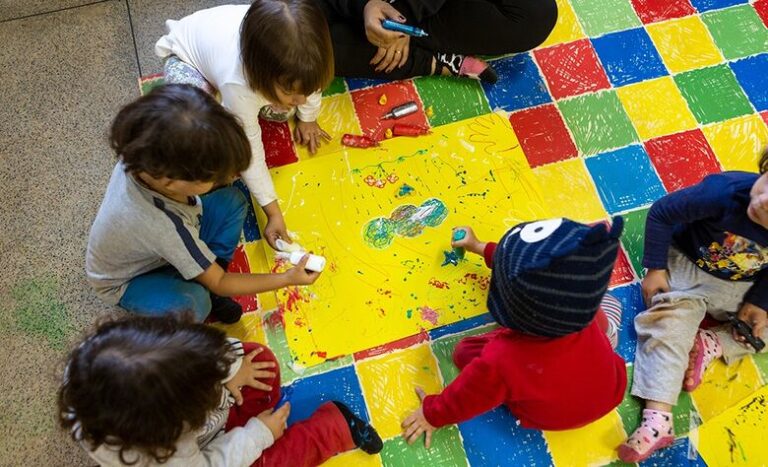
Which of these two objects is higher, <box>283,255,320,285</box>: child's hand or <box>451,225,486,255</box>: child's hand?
<box>283,255,320,285</box>: child's hand

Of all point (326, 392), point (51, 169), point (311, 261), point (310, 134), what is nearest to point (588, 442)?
point (326, 392)

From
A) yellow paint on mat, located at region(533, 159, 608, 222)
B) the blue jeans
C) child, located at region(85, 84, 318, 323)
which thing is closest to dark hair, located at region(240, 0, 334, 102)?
child, located at region(85, 84, 318, 323)

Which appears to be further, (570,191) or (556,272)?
(570,191)

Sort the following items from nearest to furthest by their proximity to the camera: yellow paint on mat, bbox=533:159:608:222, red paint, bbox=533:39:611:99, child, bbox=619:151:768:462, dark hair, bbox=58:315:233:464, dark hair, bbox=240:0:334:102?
1. dark hair, bbox=58:315:233:464
2. dark hair, bbox=240:0:334:102
3. child, bbox=619:151:768:462
4. yellow paint on mat, bbox=533:159:608:222
5. red paint, bbox=533:39:611:99

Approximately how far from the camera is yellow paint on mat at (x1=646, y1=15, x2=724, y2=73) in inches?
57.0

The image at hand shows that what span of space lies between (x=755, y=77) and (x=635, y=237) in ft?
1.67

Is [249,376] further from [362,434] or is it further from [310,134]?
[310,134]

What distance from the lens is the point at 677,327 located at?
1157mm

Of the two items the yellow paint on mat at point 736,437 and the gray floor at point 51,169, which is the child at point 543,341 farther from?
the gray floor at point 51,169

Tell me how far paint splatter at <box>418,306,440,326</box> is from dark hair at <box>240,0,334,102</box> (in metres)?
0.46

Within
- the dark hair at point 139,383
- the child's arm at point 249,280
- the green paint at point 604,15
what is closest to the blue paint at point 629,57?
the green paint at point 604,15

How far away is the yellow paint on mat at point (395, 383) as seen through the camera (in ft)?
3.73

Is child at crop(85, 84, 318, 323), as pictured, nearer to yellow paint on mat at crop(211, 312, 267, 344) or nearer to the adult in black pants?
yellow paint on mat at crop(211, 312, 267, 344)

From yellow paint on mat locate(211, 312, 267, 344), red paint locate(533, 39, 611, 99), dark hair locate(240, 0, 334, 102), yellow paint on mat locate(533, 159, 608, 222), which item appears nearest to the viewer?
dark hair locate(240, 0, 334, 102)
